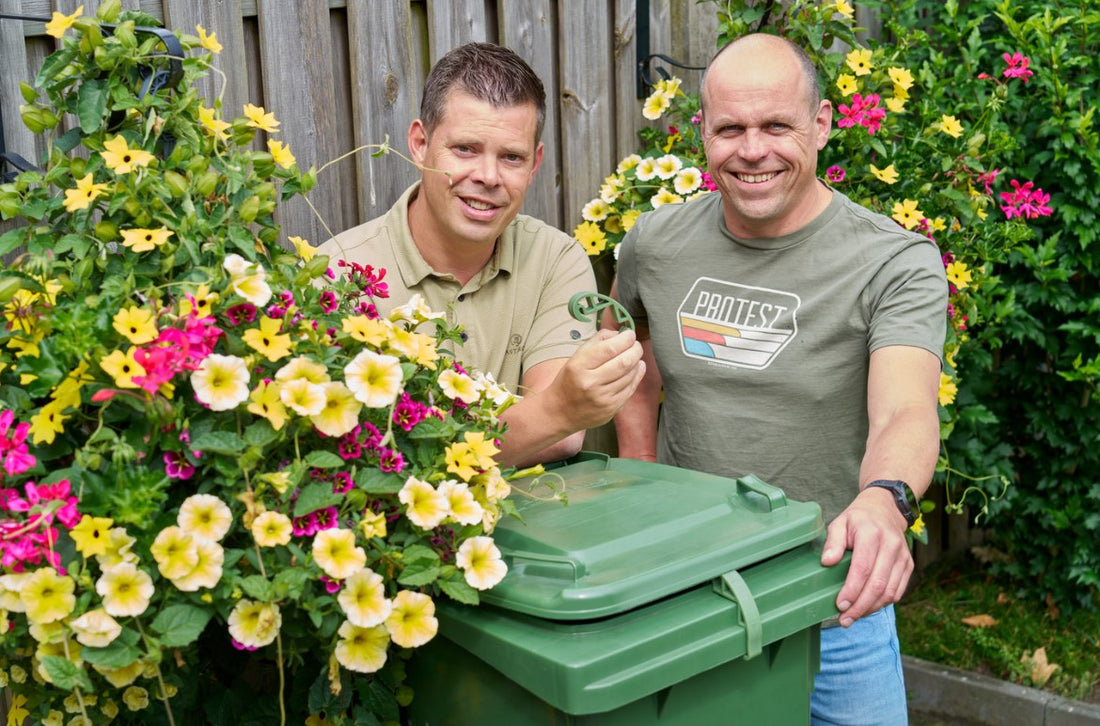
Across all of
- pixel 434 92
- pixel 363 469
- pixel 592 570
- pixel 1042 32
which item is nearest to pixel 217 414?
pixel 363 469

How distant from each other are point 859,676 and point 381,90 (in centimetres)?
175

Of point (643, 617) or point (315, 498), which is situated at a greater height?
point (315, 498)

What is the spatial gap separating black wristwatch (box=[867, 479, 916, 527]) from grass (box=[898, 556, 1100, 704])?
2.25 m

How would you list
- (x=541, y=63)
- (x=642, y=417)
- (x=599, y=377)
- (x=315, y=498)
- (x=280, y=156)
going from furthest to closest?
1. (x=541, y=63)
2. (x=642, y=417)
3. (x=599, y=377)
4. (x=280, y=156)
5. (x=315, y=498)

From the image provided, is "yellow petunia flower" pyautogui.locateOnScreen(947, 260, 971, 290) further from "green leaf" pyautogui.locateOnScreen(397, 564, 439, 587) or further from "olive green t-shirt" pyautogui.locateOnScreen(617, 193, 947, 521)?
"green leaf" pyautogui.locateOnScreen(397, 564, 439, 587)

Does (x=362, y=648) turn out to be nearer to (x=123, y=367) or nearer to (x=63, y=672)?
(x=63, y=672)

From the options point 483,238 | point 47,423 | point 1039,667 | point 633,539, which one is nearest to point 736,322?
point 483,238

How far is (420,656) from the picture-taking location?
1932 mm

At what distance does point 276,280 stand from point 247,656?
0.69m

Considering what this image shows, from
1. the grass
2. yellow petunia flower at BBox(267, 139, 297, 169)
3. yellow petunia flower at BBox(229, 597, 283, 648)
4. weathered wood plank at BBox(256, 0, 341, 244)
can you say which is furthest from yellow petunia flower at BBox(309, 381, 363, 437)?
the grass

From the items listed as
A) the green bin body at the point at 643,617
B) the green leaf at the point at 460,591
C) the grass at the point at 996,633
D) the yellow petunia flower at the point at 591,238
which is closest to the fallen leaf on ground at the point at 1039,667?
the grass at the point at 996,633

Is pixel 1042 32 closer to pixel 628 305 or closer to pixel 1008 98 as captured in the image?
pixel 1008 98

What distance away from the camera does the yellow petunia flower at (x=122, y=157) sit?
62.5 inches

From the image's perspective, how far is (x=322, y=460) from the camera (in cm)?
151
